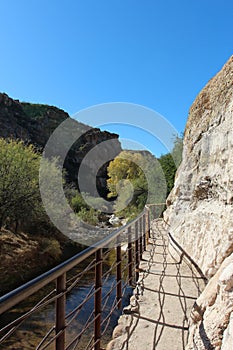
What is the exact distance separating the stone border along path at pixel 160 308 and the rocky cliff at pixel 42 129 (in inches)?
1739

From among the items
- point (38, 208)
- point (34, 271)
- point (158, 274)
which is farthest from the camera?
point (38, 208)

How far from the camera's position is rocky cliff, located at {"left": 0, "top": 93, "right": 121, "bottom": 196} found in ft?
159

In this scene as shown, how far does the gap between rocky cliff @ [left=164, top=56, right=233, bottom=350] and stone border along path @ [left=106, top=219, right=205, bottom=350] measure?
0.27 m

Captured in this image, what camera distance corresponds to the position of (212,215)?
3648 millimetres

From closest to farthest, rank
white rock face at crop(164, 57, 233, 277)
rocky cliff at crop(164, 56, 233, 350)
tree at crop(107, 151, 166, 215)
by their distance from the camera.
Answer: rocky cliff at crop(164, 56, 233, 350) < white rock face at crop(164, 57, 233, 277) < tree at crop(107, 151, 166, 215)

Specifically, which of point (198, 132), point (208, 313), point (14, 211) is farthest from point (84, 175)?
point (208, 313)

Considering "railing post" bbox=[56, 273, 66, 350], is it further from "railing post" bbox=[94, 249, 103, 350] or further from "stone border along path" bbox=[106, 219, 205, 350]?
"stone border along path" bbox=[106, 219, 205, 350]

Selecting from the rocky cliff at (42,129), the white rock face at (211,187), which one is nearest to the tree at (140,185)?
the white rock face at (211,187)

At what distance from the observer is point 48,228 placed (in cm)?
1727

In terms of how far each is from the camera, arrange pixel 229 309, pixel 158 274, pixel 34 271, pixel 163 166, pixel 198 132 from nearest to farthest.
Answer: pixel 229 309
pixel 158 274
pixel 198 132
pixel 34 271
pixel 163 166

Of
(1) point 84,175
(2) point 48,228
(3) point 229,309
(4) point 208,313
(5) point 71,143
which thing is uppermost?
(5) point 71,143

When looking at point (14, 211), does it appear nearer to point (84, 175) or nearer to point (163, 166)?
point (163, 166)

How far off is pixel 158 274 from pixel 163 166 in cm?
1637

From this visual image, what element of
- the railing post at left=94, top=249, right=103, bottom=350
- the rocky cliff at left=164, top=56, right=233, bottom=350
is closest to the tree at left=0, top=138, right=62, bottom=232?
the rocky cliff at left=164, top=56, right=233, bottom=350
